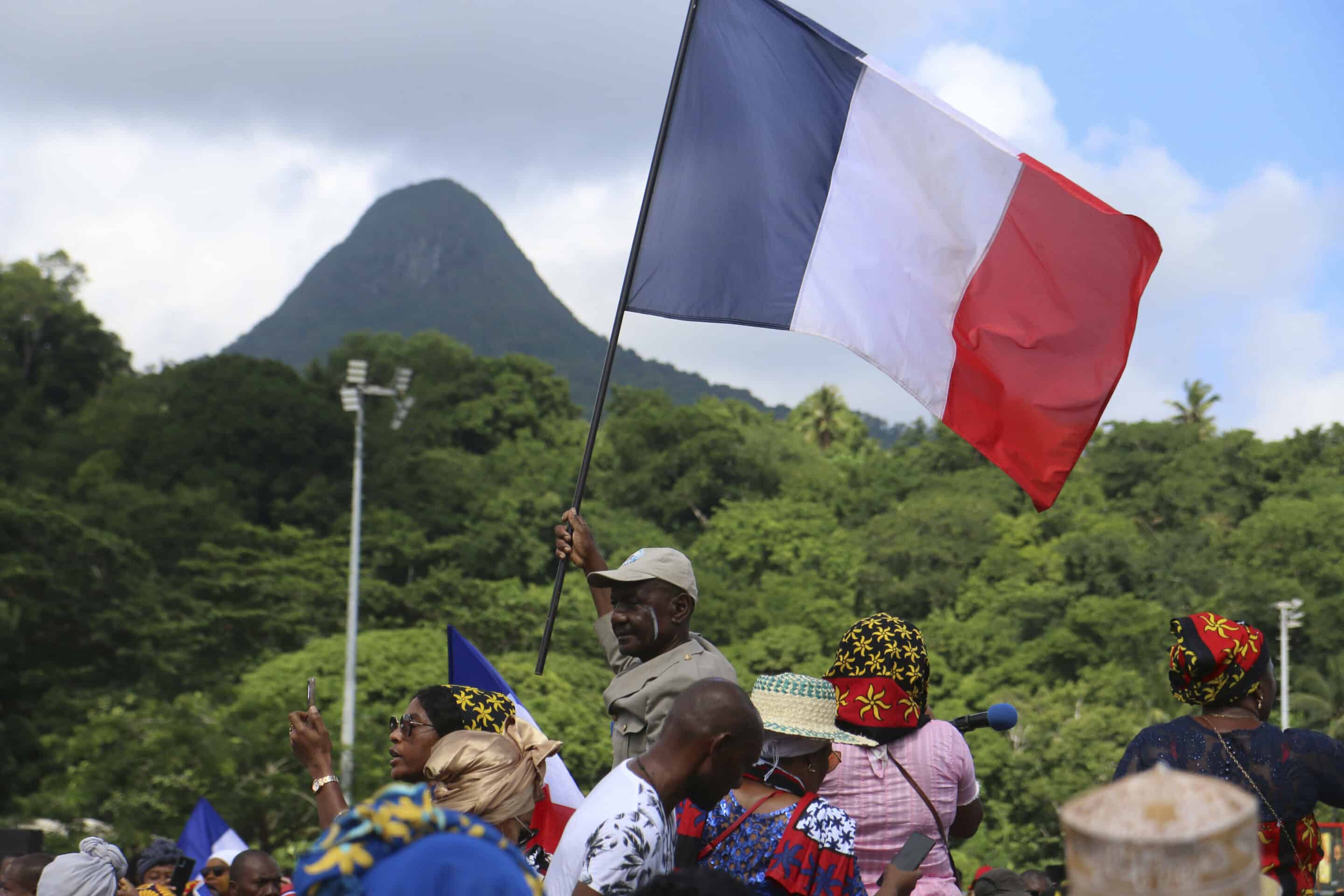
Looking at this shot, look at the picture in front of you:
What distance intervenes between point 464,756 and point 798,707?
85 cm

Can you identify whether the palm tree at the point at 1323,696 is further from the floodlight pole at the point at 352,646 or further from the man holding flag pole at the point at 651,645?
the man holding flag pole at the point at 651,645

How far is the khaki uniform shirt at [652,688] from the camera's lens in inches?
163

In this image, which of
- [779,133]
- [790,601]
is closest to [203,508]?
[790,601]

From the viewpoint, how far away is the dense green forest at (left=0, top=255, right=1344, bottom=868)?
115ft

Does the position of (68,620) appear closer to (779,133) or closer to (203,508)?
(203,508)

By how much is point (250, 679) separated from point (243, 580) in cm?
A: 633

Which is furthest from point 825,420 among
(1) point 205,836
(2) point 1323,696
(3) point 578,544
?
(3) point 578,544

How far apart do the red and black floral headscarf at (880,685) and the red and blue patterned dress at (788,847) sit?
87 centimetres

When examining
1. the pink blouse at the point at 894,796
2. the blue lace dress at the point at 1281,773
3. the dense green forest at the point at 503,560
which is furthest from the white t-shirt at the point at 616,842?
the dense green forest at the point at 503,560

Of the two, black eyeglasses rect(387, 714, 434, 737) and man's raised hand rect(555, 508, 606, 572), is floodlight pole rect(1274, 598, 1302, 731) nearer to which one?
man's raised hand rect(555, 508, 606, 572)

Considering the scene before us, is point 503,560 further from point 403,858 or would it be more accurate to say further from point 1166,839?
point 1166,839

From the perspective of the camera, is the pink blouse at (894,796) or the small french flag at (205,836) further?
the small french flag at (205,836)

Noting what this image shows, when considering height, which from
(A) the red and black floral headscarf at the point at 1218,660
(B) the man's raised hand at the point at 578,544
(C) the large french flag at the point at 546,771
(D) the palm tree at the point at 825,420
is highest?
(D) the palm tree at the point at 825,420

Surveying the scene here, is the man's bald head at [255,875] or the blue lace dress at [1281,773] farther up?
the blue lace dress at [1281,773]
